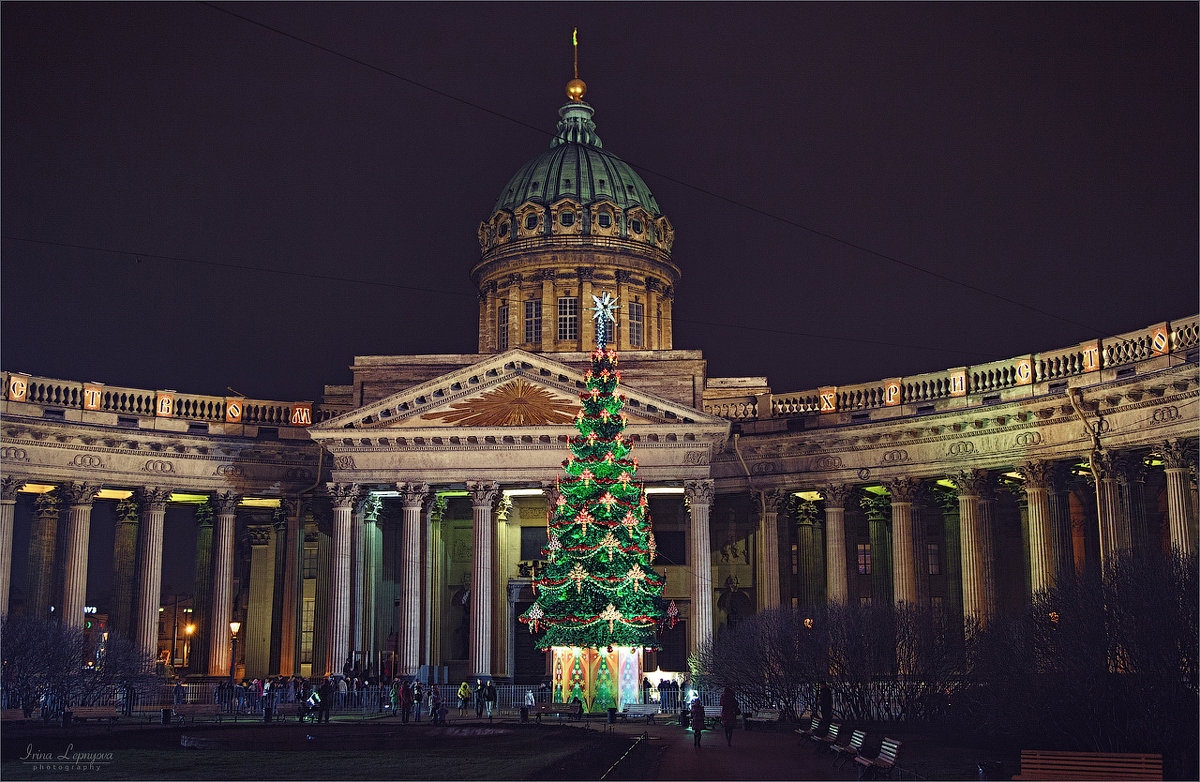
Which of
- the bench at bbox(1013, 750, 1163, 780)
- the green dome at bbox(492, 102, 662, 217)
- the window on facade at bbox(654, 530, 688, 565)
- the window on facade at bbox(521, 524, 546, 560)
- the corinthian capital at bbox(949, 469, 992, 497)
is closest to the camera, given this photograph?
the bench at bbox(1013, 750, 1163, 780)

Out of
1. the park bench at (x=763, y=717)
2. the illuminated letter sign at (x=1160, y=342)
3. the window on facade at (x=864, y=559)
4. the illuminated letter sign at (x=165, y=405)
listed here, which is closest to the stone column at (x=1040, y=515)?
the illuminated letter sign at (x=1160, y=342)

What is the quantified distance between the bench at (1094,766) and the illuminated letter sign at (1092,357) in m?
22.8

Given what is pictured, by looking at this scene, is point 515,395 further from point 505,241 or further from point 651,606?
point 505,241

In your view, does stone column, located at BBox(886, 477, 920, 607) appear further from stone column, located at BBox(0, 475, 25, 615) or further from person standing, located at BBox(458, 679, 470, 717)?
stone column, located at BBox(0, 475, 25, 615)

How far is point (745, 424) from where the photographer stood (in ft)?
174

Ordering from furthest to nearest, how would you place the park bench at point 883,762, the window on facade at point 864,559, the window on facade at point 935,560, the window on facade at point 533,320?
the window on facade at point 533,320 < the window on facade at point 864,559 < the window on facade at point 935,560 < the park bench at point 883,762

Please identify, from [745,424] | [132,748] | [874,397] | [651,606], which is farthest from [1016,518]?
[132,748]

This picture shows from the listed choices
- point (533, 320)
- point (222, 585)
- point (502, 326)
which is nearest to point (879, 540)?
point (533, 320)

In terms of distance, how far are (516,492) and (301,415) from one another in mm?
9739

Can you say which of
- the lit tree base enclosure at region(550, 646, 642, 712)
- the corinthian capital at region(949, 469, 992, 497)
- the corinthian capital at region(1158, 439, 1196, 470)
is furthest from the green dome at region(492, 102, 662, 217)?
the corinthian capital at region(1158, 439, 1196, 470)

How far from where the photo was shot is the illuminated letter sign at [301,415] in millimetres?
54906

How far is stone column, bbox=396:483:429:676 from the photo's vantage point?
49.1m

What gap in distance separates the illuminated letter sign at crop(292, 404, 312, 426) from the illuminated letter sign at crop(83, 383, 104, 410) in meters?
7.85

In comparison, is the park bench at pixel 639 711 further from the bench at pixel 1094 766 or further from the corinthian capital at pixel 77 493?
the corinthian capital at pixel 77 493
